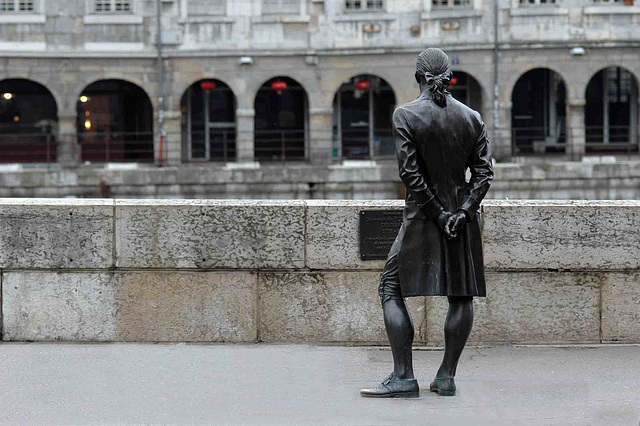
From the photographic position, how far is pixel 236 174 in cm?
3309

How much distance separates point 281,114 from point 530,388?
30527 millimetres

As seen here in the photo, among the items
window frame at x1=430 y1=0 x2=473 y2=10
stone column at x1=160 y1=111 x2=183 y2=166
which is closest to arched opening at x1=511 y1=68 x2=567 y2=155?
window frame at x1=430 y1=0 x2=473 y2=10

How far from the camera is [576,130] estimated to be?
35812 mm

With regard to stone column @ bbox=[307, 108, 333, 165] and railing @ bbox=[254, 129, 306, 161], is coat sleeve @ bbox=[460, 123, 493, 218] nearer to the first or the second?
stone column @ bbox=[307, 108, 333, 165]

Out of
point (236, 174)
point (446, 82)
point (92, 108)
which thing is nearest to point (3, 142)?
point (92, 108)

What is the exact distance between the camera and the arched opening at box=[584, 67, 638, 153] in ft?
122

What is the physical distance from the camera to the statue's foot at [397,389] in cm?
787

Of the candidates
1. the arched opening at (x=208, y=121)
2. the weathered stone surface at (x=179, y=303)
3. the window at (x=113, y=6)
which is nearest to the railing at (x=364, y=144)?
the arched opening at (x=208, y=121)

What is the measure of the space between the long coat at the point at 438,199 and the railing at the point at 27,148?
95.3 feet

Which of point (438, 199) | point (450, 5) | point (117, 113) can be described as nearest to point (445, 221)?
point (438, 199)

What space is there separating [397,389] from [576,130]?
28988mm

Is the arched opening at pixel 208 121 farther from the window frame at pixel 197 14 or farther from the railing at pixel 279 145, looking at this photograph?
the window frame at pixel 197 14

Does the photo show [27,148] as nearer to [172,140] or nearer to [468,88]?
[172,140]

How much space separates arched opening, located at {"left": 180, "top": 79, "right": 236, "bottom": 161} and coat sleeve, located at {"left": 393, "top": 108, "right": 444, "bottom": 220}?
29.7 meters
